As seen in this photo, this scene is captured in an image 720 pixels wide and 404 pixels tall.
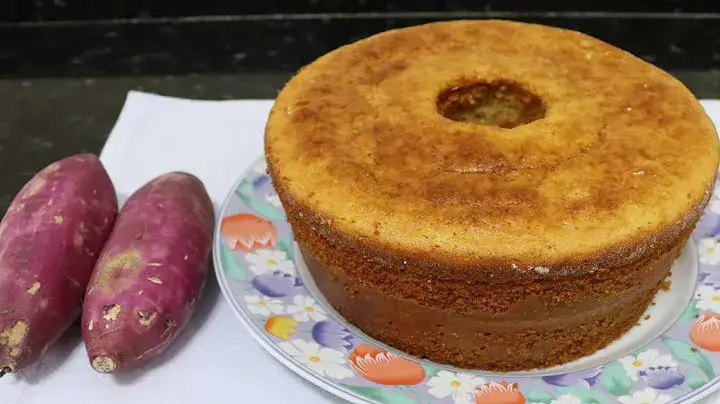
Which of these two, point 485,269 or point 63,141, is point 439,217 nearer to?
point 485,269

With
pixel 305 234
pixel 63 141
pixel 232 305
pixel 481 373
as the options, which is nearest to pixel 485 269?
pixel 481 373

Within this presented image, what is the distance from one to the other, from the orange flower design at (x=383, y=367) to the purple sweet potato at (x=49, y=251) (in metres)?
0.48

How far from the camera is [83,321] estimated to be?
1.12m

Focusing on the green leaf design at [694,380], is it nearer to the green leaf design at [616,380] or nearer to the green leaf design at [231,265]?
the green leaf design at [616,380]

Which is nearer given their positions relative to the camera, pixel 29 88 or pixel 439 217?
pixel 439 217

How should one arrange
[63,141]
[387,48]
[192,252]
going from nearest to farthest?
[192,252] < [387,48] < [63,141]

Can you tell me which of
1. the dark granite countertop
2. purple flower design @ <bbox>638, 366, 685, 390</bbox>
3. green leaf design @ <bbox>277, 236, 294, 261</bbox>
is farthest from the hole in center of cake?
the dark granite countertop

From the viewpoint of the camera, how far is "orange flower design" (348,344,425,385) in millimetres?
1065

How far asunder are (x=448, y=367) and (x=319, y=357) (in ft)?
0.66

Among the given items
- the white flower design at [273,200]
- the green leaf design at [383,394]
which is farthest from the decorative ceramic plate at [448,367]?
the white flower design at [273,200]

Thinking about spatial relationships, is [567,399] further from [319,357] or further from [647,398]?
[319,357]

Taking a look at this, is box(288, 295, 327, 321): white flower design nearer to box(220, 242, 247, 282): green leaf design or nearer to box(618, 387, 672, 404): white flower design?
box(220, 242, 247, 282): green leaf design

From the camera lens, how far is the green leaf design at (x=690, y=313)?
1.17m

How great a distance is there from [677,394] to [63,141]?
5.19 ft
